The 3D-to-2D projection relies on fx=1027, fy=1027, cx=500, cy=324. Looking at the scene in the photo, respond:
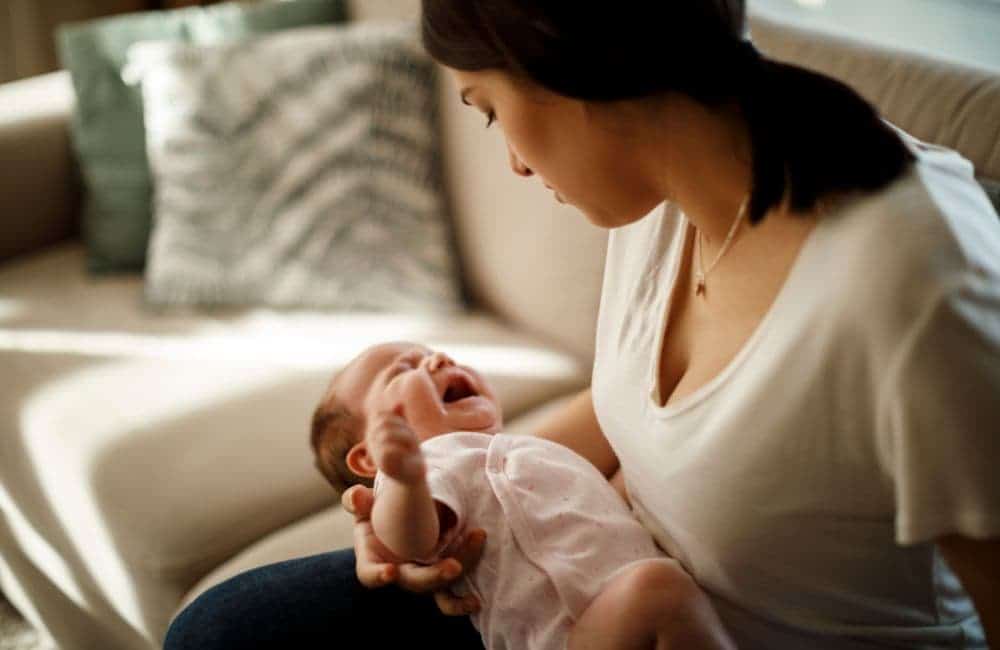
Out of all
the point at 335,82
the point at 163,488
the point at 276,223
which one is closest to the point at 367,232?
the point at 276,223

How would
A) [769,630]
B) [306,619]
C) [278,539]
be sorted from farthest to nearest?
1. [278,539]
2. [306,619]
3. [769,630]

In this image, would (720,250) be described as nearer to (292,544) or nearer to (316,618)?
(316,618)

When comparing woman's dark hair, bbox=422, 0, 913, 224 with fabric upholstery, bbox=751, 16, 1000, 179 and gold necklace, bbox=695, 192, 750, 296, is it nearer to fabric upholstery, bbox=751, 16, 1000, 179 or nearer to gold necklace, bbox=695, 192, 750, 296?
gold necklace, bbox=695, 192, 750, 296

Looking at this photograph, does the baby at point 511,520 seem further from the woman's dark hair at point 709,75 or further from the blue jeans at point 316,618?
the woman's dark hair at point 709,75

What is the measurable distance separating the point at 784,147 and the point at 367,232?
3.91 ft

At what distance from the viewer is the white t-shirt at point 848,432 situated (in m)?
0.74

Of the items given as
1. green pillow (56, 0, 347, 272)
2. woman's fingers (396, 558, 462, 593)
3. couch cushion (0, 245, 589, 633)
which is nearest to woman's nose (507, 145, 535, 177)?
woman's fingers (396, 558, 462, 593)

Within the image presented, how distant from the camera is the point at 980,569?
78 centimetres

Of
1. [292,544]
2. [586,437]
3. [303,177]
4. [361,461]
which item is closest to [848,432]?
[586,437]

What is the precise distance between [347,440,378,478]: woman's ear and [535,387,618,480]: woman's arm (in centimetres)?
22

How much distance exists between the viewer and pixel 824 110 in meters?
0.85

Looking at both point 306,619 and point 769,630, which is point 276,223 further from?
point 769,630

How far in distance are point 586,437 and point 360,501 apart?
0.31 m

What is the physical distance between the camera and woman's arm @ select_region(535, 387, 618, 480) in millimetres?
1260
